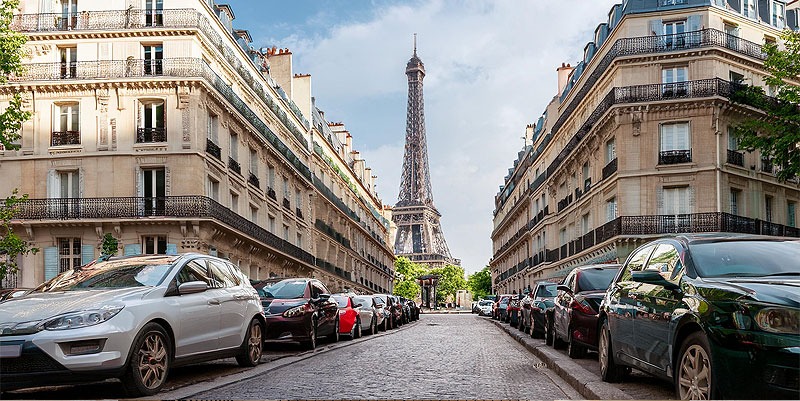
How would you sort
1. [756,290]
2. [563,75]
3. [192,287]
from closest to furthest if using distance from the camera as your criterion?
[756,290], [192,287], [563,75]

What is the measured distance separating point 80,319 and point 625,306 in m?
5.06

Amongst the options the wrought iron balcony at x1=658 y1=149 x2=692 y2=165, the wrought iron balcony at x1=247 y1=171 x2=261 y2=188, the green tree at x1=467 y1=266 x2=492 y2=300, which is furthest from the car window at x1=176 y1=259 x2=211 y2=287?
the green tree at x1=467 y1=266 x2=492 y2=300

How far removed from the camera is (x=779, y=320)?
17.5 ft

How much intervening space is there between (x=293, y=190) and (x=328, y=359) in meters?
32.7

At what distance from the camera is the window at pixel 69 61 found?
1255 inches

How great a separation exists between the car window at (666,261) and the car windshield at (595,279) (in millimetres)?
5198

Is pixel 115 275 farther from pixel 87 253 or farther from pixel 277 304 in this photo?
pixel 87 253

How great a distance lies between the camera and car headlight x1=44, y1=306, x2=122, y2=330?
7605mm

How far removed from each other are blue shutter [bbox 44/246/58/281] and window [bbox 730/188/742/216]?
1037 inches

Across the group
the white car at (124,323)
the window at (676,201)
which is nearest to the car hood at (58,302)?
the white car at (124,323)

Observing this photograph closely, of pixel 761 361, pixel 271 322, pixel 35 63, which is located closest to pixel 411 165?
pixel 35 63

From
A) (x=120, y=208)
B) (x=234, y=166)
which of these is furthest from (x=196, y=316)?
(x=234, y=166)

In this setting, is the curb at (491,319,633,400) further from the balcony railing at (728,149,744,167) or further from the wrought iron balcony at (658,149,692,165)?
the balcony railing at (728,149,744,167)

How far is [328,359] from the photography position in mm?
13211
